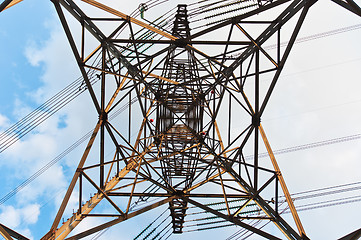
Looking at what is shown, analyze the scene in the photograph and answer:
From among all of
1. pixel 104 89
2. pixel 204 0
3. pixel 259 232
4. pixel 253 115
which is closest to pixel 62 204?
pixel 104 89

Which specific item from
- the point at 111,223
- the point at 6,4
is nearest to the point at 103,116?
the point at 111,223

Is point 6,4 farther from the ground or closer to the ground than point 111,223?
farther from the ground

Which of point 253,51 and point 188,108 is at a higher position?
point 188,108

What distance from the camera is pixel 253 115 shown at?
35.4ft

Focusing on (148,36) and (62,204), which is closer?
(62,204)

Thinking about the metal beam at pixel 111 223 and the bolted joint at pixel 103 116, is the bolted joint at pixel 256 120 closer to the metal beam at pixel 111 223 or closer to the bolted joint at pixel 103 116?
the metal beam at pixel 111 223

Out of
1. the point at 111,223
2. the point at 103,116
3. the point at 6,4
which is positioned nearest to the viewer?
the point at 6,4

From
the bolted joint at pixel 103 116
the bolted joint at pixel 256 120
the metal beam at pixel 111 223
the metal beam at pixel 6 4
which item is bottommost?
the metal beam at pixel 111 223

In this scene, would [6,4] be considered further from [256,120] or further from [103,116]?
[256,120]

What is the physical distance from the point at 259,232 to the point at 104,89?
729cm

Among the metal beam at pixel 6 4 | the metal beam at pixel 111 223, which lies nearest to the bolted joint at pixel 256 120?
the metal beam at pixel 111 223

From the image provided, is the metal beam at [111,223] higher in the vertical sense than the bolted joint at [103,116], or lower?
lower

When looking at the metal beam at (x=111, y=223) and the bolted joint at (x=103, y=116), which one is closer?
the metal beam at (x=111, y=223)

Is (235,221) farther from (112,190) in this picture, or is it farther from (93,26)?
(93,26)
